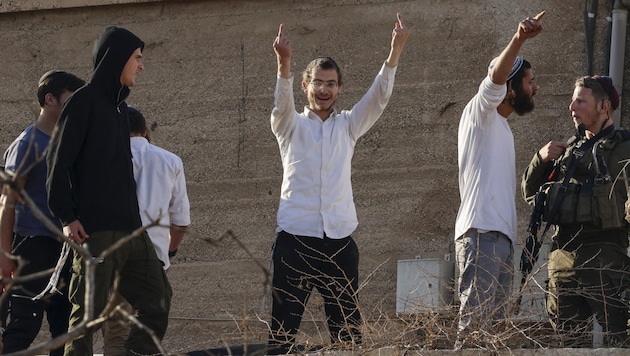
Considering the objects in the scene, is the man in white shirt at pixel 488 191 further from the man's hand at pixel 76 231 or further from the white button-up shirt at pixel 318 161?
the man's hand at pixel 76 231

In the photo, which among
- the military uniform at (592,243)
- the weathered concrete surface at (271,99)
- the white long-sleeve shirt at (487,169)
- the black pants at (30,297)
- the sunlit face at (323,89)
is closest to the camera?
the white long-sleeve shirt at (487,169)

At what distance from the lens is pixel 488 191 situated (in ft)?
20.0

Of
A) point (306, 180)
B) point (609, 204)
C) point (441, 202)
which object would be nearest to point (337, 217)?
point (306, 180)

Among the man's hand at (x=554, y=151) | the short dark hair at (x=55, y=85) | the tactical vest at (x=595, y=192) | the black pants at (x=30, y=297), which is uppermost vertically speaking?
the short dark hair at (x=55, y=85)

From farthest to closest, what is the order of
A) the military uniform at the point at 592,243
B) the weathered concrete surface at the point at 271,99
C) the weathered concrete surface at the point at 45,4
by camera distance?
the weathered concrete surface at the point at 45,4, the weathered concrete surface at the point at 271,99, the military uniform at the point at 592,243

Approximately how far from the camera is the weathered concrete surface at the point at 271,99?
8875 mm

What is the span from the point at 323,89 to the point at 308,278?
100 centimetres

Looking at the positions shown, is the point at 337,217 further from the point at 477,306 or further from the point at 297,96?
the point at 297,96

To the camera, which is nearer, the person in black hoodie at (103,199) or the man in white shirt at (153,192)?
the person in black hoodie at (103,199)

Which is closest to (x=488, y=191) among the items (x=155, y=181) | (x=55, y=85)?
(x=155, y=181)

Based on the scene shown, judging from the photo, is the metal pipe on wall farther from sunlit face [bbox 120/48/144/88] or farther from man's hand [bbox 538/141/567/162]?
sunlit face [bbox 120/48/144/88]

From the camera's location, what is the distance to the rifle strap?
6.28 meters

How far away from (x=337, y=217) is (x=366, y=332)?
74 cm

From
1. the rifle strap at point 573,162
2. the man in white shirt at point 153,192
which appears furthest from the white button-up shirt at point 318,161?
the rifle strap at point 573,162
